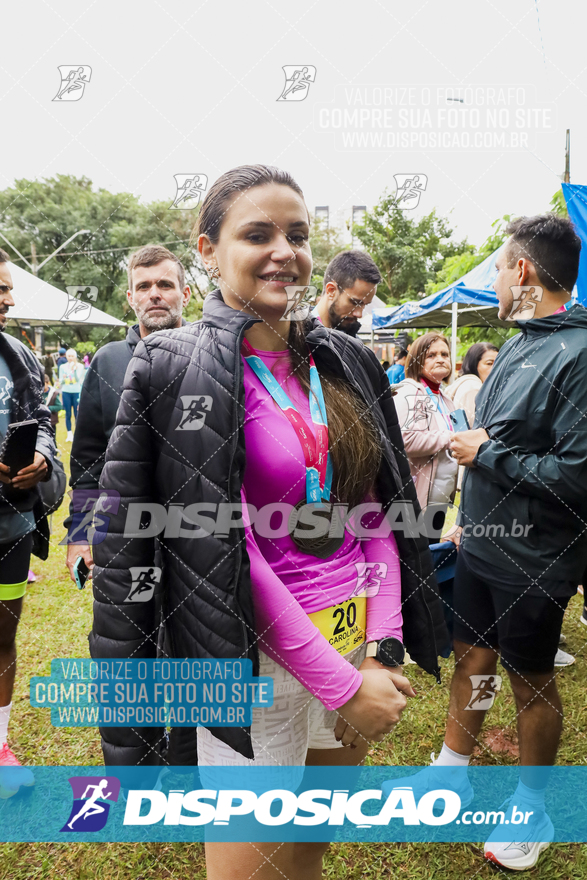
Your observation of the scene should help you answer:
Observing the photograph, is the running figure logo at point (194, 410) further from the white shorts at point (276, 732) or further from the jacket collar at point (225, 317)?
the white shorts at point (276, 732)

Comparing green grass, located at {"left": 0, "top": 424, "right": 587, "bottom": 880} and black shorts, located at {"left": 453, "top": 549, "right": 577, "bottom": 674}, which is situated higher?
black shorts, located at {"left": 453, "top": 549, "right": 577, "bottom": 674}

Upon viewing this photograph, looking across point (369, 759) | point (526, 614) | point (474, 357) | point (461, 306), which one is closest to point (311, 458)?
point (526, 614)

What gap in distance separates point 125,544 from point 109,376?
4.02 ft

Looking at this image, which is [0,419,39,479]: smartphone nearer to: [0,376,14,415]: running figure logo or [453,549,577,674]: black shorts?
[0,376,14,415]: running figure logo

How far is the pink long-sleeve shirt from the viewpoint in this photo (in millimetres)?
988

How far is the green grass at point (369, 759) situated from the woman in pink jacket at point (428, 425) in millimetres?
963

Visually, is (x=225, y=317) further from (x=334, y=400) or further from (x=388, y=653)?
(x=388, y=653)

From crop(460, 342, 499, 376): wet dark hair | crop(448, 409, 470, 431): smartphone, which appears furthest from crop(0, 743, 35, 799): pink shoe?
crop(460, 342, 499, 376): wet dark hair

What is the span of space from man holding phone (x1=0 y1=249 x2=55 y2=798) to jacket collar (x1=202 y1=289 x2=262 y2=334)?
1.11 meters

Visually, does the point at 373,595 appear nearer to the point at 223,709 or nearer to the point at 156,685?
the point at 223,709

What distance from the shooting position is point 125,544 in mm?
992

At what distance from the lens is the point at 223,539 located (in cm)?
93

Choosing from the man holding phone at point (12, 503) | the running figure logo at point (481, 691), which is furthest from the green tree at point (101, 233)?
the running figure logo at point (481, 691)

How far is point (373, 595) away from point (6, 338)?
5.52ft
